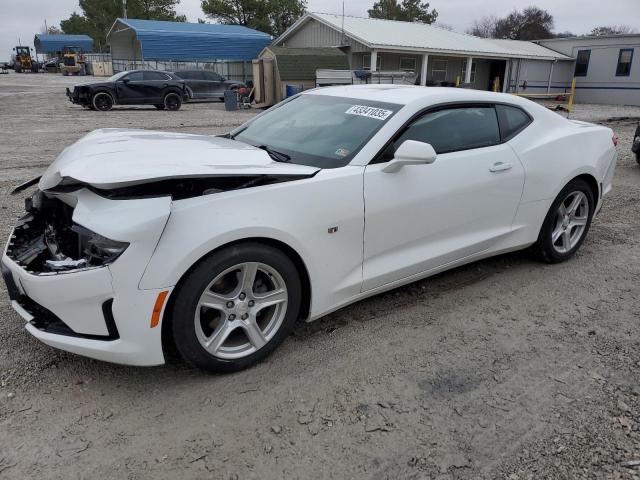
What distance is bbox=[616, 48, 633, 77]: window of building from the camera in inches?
1083

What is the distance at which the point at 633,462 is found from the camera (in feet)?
7.37

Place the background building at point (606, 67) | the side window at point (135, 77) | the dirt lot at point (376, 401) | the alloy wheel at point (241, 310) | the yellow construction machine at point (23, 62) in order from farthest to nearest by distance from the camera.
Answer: the yellow construction machine at point (23, 62) < the background building at point (606, 67) < the side window at point (135, 77) < the alloy wheel at point (241, 310) < the dirt lot at point (376, 401)

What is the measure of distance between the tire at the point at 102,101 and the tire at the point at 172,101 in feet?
6.49

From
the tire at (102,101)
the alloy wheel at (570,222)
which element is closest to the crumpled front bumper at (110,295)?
the alloy wheel at (570,222)

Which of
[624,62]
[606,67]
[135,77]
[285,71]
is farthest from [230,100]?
[606,67]

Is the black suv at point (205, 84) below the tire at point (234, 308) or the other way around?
the other way around

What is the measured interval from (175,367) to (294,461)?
3.24 feet

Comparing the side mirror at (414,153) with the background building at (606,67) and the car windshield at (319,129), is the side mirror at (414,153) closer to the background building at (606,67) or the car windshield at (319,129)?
the car windshield at (319,129)

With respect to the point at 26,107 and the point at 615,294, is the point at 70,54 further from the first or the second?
the point at 615,294

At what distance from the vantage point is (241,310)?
275 cm

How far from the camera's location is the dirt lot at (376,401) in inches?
87.4

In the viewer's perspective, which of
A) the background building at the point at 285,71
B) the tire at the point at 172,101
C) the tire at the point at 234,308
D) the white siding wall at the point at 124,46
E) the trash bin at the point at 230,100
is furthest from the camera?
the white siding wall at the point at 124,46

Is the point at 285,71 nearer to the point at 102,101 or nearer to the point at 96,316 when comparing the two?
the point at 102,101

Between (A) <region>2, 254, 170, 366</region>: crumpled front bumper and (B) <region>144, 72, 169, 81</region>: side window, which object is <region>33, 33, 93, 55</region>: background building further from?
(A) <region>2, 254, 170, 366</region>: crumpled front bumper
